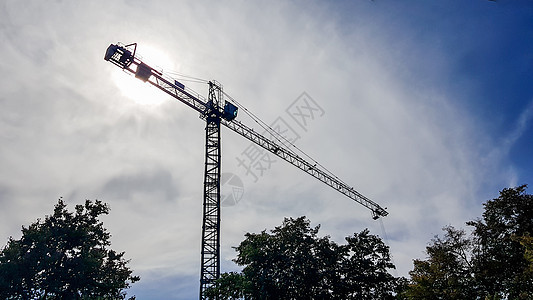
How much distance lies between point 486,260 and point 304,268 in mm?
18089

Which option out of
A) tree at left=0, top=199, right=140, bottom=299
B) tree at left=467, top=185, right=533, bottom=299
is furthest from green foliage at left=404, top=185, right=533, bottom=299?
tree at left=0, top=199, right=140, bottom=299

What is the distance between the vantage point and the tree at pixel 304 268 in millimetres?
34219

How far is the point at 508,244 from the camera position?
94.7 feet

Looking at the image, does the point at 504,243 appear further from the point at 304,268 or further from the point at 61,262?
the point at 61,262

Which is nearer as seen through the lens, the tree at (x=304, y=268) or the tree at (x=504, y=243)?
the tree at (x=504, y=243)

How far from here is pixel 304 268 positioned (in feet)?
119

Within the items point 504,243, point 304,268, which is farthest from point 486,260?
point 304,268

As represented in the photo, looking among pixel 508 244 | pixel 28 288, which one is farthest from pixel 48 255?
pixel 508 244

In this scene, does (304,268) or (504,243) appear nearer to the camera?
(504,243)

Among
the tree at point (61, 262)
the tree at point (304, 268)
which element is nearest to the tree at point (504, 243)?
the tree at point (304, 268)

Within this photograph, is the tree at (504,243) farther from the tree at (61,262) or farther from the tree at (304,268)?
the tree at (61,262)

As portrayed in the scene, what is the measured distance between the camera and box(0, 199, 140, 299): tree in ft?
101

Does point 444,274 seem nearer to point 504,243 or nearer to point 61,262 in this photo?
point 504,243

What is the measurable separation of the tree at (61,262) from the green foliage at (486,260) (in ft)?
107
